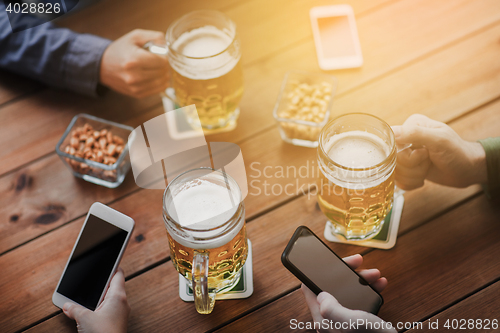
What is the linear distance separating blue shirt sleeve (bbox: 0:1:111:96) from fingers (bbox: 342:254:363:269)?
80 centimetres

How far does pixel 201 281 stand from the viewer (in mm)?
738

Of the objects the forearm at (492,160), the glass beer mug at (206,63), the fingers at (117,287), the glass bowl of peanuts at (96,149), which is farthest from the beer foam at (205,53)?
the forearm at (492,160)

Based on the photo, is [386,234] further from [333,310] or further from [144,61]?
[144,61]

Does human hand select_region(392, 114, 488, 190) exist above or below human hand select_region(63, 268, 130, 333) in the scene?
above

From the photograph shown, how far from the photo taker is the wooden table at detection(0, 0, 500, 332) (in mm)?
924

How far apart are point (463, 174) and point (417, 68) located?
376mm

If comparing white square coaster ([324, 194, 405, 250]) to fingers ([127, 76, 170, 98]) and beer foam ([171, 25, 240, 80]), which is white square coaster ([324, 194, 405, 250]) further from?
fingers ([127, 76, 170, 98])

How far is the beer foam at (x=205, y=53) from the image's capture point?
3.30 ft

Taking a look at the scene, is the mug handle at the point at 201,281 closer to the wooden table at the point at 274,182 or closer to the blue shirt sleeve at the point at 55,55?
the wooden table at the point at 274,182

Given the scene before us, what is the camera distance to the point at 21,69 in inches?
48.6

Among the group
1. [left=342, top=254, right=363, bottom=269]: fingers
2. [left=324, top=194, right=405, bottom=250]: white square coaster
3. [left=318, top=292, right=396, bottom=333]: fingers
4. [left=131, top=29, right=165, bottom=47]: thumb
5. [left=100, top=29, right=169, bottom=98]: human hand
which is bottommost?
[left=324, top=194, right=405, bottom=250]: white square coaster

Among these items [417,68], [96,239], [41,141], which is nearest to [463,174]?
[417,68]

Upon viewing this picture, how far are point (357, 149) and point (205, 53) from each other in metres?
0.45

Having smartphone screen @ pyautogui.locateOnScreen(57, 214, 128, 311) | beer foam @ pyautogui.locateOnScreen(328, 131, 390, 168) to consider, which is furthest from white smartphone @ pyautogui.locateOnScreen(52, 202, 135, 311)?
beer foam @ pyautogui.locateOnScreen(328, 131, 390, 168)
